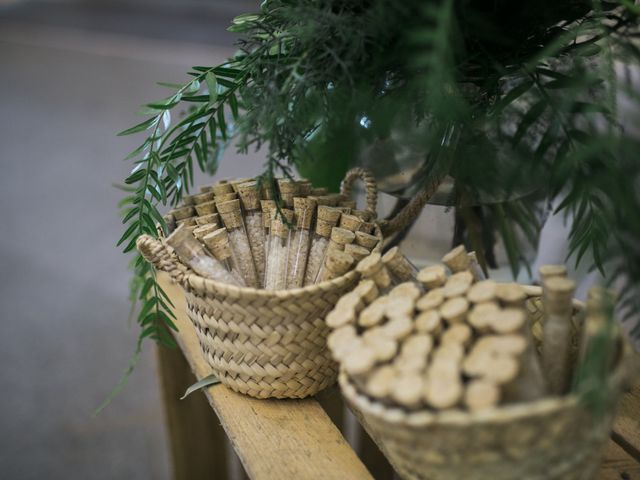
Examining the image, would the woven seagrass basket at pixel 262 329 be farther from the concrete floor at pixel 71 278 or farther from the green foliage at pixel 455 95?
the concrete floor at pixel 71 278

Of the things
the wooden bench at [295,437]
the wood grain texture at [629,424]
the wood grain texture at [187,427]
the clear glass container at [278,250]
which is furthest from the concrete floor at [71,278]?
the wood grain texture at [629,424]

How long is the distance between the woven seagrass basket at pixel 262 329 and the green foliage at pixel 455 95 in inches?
2.8

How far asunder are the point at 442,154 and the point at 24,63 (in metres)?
4.36

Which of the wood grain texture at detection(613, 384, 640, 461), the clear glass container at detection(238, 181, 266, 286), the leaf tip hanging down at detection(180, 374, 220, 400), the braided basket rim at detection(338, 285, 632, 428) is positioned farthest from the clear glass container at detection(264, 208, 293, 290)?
the wood grain texture at detection(613, 384, 640, 461)

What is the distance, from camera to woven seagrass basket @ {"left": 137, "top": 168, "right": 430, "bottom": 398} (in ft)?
1.90

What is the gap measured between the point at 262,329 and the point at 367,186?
21 cm

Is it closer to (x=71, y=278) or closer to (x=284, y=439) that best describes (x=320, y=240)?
(x=284, y=439)

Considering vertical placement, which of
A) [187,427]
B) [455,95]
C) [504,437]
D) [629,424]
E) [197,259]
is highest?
[455,95]

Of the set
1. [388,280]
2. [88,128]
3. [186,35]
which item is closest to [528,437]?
[388,280]

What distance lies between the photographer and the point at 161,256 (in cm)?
59

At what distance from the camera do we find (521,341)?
1.44ft

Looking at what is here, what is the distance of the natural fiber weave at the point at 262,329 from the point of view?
1.90 feet

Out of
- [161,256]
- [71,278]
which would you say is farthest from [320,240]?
[71,278]

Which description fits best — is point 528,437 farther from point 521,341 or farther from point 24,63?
point 24,63
